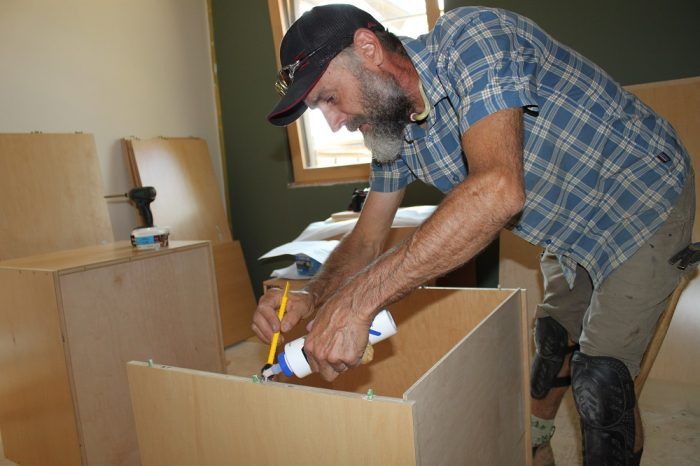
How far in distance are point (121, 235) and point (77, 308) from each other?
61.5 inches

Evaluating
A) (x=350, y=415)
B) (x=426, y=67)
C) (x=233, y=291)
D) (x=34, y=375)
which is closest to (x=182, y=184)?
(x=233, y=291)

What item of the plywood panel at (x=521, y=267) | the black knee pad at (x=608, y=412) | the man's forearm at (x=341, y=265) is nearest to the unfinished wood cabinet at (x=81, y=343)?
the man's forearm at (x=341, y=265)

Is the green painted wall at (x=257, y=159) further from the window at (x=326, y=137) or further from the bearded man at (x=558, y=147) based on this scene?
the bearded man at (x=558, y=147)

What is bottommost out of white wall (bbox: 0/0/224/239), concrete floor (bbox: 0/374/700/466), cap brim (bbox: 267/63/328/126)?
concrete floor (bbox: 0/374/700/466)

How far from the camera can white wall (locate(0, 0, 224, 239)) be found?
296 centimetres

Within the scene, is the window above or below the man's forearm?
above

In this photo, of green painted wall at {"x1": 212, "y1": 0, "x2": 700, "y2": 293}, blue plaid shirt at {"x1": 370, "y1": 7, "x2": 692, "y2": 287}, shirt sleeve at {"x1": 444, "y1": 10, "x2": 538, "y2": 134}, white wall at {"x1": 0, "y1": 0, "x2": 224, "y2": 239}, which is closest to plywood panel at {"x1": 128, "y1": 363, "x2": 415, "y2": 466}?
shirt sleeve at {"x1": 444, "y1": 10, "x2": 538, "y2": 134}

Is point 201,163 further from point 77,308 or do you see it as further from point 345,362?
point 345,362

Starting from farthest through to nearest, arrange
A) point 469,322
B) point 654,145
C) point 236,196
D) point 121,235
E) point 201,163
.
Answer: point 236,196
point 201,163
point 121,235
point 469,322
point 654,145

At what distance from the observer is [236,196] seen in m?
4.12

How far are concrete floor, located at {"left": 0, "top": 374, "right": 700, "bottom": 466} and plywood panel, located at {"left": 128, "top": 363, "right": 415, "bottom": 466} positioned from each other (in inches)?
57.1

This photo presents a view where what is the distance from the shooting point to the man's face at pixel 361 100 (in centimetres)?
117

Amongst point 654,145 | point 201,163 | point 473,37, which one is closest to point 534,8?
point 654,145

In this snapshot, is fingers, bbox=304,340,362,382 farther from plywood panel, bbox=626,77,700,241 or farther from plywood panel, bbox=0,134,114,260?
Answer: plywood panel, bbox=0,134,114,260
